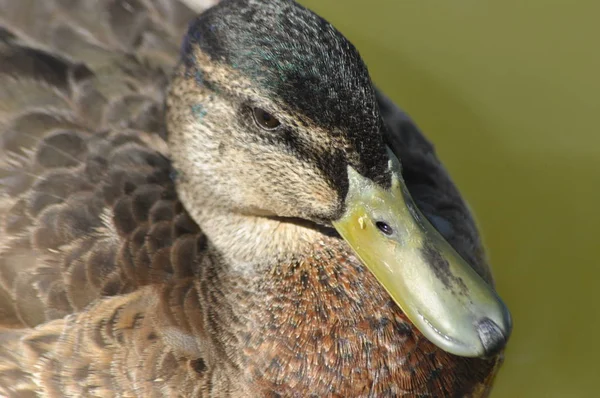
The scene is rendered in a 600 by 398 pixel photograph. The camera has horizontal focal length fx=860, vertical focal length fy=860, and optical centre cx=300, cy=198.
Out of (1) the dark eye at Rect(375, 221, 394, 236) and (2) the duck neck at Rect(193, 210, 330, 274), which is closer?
(1) the dark eye at Rect(375, 221, 394, 236)

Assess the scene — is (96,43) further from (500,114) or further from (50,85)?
(500,114)

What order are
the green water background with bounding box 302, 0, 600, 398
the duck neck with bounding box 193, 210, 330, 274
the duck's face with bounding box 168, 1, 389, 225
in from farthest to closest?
the green water background with bounding box 302, 0, 600, 398 → the duck neck with bounding box 193, 210, 330, 274 → the duck's face with bounding box 168, 1, 389, 225

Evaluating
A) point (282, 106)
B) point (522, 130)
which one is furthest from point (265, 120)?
point (522, 130)

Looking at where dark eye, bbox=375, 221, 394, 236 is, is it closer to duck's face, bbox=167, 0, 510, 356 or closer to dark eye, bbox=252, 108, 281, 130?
duck's face, bbox=167, 0, 510, 356

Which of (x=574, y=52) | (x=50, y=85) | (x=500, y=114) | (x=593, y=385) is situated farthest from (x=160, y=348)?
(x=574, y=52)

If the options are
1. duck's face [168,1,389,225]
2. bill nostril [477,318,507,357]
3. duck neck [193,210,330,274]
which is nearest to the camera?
duck's face [168,1,389,225]

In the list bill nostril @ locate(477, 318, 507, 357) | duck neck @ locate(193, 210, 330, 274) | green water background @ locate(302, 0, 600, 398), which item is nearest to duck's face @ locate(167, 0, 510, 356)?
bill nostril @ locate(477, 318, 507, 357)

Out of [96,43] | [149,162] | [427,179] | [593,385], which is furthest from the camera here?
[593,385]
